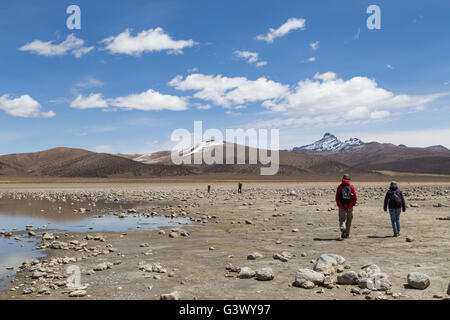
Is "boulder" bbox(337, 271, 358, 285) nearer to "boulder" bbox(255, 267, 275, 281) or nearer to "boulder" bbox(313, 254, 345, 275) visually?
"boulder" bbox(313, 254, 345, 275)

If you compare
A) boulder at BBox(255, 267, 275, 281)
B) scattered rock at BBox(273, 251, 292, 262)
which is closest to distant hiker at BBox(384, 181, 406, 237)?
scattered rock at BBox(273, 251, 292, 262)

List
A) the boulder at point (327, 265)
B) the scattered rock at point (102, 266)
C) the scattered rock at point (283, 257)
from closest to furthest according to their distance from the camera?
the boulder at point (327, 265)
the scattered rock at point (102, 266)
the scattered rock at point (283, 257)

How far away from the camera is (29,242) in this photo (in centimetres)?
1388

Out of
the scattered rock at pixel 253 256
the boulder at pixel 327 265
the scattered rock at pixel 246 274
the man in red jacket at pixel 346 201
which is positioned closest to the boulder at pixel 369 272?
the boulder at pixel 327 265

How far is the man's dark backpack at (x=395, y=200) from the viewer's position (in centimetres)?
1351

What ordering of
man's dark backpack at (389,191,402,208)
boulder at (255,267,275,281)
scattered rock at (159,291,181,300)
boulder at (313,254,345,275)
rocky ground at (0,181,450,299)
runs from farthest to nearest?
man's dark backpack at (389,191,402,208) < boulder at (313,254,345,275) < boulder at (255,267,275,281) < rocky ground at (0,181,450,299) < scattered rock at (159,291,181,300)

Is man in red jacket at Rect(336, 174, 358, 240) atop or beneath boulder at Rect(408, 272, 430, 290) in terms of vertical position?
atop

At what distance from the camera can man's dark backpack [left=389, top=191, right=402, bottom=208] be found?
1351cm

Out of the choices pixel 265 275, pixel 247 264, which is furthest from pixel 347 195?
pixel 265 275

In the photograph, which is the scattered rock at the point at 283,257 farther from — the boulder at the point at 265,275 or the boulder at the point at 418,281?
the boulder at the point at 418,281

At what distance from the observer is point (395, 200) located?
13.6 meters

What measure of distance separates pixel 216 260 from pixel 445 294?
18.0 feet
